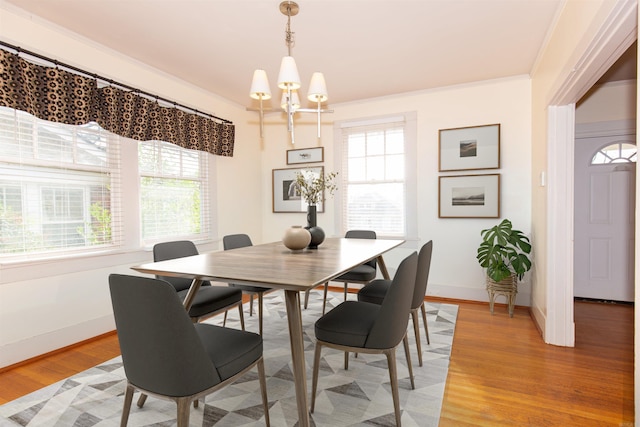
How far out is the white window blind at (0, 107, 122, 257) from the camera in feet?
8.01

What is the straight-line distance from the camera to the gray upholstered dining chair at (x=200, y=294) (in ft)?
7.76

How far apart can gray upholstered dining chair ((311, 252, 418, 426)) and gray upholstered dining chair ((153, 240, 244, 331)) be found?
3.18 feet

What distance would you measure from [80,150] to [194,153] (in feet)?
4.24

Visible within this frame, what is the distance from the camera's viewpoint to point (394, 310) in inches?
65.3

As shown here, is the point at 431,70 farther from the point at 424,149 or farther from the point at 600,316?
the point at 600,316

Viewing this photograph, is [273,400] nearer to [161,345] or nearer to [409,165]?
[161,345]

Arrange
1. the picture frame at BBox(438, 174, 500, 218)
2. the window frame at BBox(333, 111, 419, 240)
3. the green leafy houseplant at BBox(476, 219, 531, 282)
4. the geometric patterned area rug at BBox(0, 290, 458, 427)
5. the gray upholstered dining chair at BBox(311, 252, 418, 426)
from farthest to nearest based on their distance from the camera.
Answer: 1. the window frame at BBox(333, 111, 419, 240)
2. the picture frame at BBox(438, 174, 500, 218)
3. the green leafy houseplant at BBox(476, 219, 531, 282)
4. the geometric patterned area rug at BBox(0, 290, 458, 427)
5. the gray upholstered dining chair at BBox(311, 252, 418, 426)

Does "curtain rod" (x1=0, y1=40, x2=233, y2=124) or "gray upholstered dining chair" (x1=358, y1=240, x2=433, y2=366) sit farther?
"curtain rod" (x1=0, y1=40, x2=233, y2=124)

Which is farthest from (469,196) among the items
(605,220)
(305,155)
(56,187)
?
(56,187)

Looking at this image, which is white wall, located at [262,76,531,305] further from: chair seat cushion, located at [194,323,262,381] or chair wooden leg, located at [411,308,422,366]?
chair seat cushion, located at [194,323,262,381]

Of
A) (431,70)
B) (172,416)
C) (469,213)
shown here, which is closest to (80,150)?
(172,416)

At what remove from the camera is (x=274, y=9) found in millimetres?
2453

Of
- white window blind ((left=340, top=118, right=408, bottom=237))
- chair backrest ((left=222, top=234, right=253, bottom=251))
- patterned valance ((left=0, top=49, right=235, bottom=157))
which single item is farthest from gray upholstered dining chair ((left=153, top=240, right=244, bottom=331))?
white window blind ((left=340, top=118, right=408, bottom=237))

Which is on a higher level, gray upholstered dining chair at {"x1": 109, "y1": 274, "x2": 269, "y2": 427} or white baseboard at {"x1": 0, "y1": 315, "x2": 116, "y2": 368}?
gray upholstered dining chair at {"x1": 109, "y1": 274, "x2": 269, "y2": 427}
